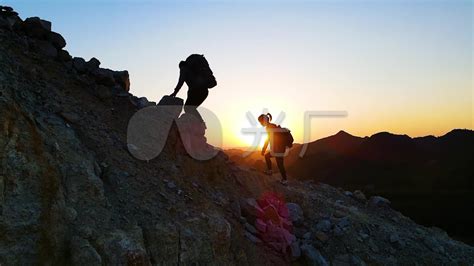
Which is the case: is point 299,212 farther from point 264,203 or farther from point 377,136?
point 377,136

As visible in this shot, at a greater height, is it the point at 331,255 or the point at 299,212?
the point at 299,212

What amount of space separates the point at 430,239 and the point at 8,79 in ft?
35.7

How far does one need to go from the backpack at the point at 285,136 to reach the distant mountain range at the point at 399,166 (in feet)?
72.1

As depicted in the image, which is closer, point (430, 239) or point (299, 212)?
point (299, 212)

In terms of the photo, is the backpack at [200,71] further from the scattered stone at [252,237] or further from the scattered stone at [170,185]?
the scattered stone at [252,237]

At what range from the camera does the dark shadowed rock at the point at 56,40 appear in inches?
376

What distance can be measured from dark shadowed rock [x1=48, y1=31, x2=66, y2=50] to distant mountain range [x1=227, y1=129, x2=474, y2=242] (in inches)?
1074

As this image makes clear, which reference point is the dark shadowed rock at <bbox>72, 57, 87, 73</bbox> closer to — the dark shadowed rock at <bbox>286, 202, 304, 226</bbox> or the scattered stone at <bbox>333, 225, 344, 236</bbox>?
the dark shadowed rock at <bbox>286, 202, 304, 226</bbox>

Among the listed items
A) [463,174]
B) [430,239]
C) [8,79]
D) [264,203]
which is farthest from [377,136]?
[8,79]

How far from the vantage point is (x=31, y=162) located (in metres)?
5.71

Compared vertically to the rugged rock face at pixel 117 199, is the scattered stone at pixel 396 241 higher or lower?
lower

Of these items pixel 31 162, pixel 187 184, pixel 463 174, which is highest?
pixel 31 162

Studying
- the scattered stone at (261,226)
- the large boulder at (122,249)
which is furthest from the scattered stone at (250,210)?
the large boulder at (122,249)

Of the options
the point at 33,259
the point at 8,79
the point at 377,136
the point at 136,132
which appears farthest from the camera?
the point at 377,136
